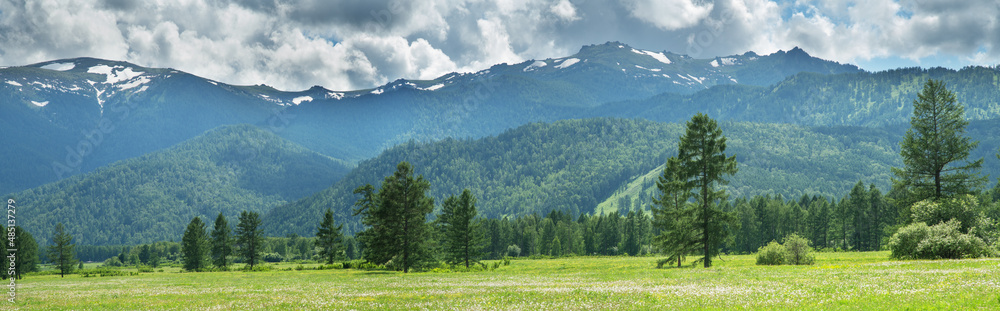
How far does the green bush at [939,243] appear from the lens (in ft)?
126

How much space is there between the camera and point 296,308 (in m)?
24.5

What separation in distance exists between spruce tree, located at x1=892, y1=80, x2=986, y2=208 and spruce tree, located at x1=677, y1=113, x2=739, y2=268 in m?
18.8

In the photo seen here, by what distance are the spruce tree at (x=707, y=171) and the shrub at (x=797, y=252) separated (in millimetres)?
4897

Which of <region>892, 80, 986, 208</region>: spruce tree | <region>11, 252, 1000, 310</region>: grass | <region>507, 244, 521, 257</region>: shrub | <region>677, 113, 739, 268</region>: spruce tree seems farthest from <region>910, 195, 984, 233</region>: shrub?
<region>507, 244, 521, 257</region>: shrub

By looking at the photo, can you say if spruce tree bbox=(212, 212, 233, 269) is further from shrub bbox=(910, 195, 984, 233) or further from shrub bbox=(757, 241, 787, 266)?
shrub bbox=(910, 195, 984, 233)

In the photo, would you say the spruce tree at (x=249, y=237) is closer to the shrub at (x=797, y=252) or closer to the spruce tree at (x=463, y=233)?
the spruce tree at (x=463, y=233)

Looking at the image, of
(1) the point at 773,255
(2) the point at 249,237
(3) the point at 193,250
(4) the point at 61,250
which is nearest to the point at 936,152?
(1) the point at 773,255

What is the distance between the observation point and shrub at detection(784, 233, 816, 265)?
47031 millimetres

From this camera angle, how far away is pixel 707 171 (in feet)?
167

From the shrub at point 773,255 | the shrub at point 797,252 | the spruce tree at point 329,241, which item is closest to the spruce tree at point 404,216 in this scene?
the shrub at point 773,255

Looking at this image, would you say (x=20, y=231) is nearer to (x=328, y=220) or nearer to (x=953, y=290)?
(x=328, y=220)

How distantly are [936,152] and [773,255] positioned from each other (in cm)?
1989

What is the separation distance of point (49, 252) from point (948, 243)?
117233 millimetres

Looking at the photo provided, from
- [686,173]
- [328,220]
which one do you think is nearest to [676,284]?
[686,173]
